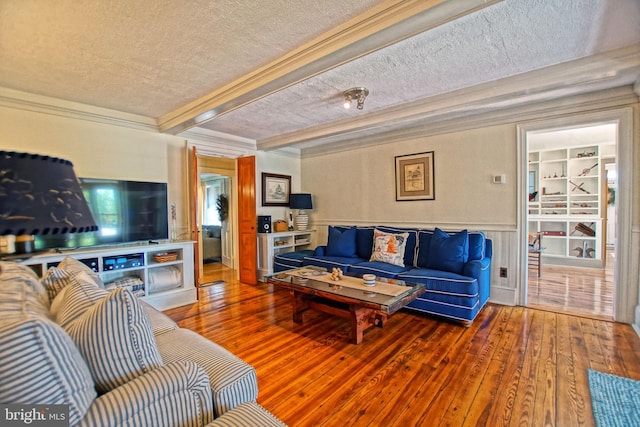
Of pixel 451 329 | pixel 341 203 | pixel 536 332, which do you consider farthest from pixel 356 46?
pixel 341 203

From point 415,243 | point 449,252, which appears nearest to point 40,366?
point 449,252

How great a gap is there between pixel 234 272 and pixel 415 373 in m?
4.26

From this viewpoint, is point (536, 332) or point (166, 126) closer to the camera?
point (536, 332)

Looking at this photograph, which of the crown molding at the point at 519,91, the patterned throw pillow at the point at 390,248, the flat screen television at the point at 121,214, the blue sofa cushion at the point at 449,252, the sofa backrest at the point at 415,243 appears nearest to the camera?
the crown molding at the point at 519,91

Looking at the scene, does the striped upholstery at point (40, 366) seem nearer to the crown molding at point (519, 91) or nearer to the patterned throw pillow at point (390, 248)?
the patterned throw pillow at point (390, 248)

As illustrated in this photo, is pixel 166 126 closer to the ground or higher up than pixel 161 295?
higher up

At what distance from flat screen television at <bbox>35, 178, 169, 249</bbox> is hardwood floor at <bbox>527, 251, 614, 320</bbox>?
15.7 ft

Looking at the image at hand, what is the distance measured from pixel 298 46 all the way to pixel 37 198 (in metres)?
1.90

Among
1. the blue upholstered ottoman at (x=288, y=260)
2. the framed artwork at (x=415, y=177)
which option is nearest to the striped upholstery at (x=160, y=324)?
the blue upholstered ottoman at (x=288, y=260)

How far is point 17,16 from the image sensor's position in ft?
5.72

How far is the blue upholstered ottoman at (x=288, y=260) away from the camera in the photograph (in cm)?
454

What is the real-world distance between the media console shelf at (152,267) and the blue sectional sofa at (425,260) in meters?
1.52

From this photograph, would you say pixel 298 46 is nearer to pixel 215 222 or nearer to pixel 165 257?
pixel 165 257

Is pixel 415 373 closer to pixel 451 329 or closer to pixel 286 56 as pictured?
pixel 451 329
